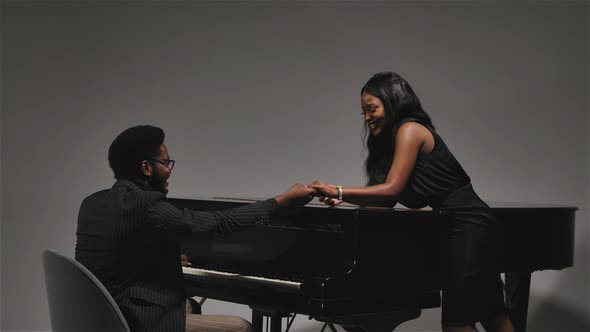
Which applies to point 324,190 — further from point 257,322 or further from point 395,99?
point 257,322

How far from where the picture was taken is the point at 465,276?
2.63 meters

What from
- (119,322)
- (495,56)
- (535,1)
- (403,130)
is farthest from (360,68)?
(119,322)

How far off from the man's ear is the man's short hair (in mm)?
13

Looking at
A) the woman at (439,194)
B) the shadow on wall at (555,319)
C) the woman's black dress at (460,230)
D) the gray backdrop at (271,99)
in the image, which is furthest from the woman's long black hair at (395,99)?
the shadow on wall at (555,319)

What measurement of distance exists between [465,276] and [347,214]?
0.63m

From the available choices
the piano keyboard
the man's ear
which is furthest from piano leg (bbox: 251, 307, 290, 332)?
the man's ear

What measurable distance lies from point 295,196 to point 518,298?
73.5 inches

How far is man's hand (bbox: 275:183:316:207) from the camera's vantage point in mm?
2395

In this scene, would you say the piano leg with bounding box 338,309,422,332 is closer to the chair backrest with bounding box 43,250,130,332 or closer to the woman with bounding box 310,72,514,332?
the woman with bounding box 310,72,514,332

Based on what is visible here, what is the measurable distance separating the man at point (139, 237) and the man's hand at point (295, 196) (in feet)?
0.44

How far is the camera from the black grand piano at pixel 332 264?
2.30m

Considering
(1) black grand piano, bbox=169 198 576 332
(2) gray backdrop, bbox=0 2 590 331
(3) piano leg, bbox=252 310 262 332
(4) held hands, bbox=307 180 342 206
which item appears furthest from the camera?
(2) gray backdrop, bbox=0 2 590 331

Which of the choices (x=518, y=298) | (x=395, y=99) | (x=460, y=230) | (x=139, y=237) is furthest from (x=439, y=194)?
(x=518, y=298)

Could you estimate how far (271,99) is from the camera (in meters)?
4.93
